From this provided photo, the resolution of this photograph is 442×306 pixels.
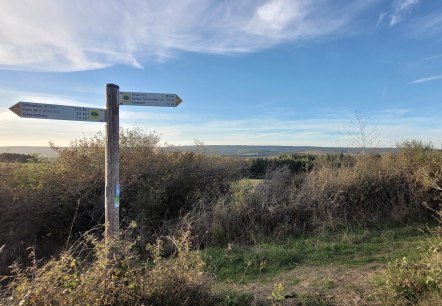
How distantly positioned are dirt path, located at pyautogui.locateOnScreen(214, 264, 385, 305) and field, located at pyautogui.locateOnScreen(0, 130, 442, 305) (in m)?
0.02

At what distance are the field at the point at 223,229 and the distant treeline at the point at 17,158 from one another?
0.10 meters

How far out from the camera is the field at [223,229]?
412cm

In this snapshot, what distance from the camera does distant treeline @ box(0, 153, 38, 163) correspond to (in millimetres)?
9498

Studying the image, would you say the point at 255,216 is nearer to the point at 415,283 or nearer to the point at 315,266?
the point at 315,266

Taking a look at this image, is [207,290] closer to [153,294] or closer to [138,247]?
[153,294]

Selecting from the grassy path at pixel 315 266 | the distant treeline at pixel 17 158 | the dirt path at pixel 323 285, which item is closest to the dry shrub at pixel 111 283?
the grassy path at pixel 315 266

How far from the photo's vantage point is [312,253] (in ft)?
22.7

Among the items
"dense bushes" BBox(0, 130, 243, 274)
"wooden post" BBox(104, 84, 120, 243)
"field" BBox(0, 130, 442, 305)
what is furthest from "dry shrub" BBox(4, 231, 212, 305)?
"dense bushes" BBox(0, 130, 243, 274)

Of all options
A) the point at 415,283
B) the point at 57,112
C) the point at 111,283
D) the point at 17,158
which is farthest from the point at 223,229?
the point at 17,158

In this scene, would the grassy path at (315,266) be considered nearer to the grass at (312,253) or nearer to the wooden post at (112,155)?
the grass at (312,253)

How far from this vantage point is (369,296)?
463 cm

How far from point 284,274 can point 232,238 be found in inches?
98.8

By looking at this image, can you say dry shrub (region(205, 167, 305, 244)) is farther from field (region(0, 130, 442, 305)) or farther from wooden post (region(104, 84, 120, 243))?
wooden post (region(104, 84, 120, 243))

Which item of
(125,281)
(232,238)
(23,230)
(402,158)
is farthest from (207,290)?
(402,158)
